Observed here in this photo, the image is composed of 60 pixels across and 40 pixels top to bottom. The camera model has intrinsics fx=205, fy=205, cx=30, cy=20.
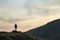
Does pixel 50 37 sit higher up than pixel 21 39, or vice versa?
pixel 21 39

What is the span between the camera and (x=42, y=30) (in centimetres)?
16850

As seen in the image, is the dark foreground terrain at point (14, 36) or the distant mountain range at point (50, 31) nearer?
the dark foreground terrain at point (14, 36)

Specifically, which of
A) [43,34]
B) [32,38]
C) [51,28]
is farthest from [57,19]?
[32,38]

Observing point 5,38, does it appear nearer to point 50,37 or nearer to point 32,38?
point 32,38

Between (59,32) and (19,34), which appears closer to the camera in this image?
(19,34)

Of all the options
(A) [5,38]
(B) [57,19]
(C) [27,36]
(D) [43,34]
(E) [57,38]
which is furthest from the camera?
(B) [57,19]

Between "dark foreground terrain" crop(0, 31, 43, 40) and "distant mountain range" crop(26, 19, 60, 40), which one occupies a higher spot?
"dark foreground terrain" crop(0, 31, 43, 40)

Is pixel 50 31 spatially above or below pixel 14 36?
below

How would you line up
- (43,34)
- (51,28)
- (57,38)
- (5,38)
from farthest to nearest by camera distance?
(51,28)
(43,34)
(57,38)
(5,38)

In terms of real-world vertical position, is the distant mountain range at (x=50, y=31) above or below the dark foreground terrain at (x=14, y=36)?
below

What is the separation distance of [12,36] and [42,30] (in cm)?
12561

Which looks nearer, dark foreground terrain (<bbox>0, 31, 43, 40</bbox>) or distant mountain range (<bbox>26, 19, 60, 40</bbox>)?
dark foreground terrain (<bbox>0, 31, 43, 40</bbox>)

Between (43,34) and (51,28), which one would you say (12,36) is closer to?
(43,34)

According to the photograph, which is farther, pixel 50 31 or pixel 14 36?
pixel 50 31
